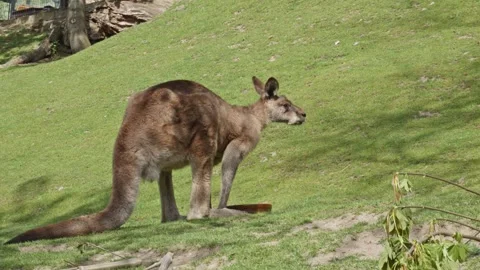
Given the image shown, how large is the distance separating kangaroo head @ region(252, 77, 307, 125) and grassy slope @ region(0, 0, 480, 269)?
1212 millimetres

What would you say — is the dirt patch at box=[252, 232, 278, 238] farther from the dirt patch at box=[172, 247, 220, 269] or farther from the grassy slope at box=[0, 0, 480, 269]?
the dirt patch at box=[172, 247, 220, 269]

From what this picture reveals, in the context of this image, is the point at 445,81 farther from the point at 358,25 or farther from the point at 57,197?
the point at 57,197

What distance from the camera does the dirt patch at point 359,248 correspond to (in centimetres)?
705

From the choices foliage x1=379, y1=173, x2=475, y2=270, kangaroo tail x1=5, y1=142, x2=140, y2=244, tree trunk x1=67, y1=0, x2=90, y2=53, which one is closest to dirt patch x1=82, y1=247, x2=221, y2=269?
kangaroo tail x1=5, y1=142, x2=140, y2=244

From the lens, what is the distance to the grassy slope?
9.27m

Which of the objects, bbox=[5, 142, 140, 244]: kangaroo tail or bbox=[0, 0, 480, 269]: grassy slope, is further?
bbox=[0, 0, 480, 269]: grassy slope

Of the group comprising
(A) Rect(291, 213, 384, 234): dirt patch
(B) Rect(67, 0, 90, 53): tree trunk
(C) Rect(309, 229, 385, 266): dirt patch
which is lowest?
(B) Rect(67, 0, 90, 53): tree trunk

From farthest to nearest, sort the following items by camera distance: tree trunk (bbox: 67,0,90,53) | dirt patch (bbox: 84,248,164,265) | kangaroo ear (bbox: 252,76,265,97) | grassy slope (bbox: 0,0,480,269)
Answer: tree trunk (bbox: 67,0,90,53)
kangaroo ear (bbox: 252,76,265,97)
grassy slope (bbox: 0,0,480,269)
dirt patch (bbox: 84,248,164,265)

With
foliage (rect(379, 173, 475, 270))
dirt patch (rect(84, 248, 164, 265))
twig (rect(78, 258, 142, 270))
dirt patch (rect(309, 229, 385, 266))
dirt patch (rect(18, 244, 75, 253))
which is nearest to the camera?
foliage (rect(379, 173, 475, 270))

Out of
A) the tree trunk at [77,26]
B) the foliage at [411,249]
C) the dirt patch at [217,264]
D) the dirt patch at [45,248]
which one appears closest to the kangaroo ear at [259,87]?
the dirt patch at [45,248]

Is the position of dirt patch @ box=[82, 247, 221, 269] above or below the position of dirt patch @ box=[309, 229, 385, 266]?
below

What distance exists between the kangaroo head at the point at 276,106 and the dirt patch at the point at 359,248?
4642mm

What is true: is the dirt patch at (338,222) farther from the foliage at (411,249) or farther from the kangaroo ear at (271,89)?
the foliage at (411,249)

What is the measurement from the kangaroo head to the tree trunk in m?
16.3
